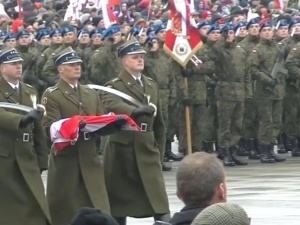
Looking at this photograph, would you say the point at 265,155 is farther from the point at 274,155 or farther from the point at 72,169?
the point at 72,169

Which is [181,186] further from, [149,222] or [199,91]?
[199,91]

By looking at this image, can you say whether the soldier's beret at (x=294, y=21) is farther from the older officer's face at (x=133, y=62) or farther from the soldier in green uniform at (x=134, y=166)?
the soldier in green uniform at (x=134, y=166)

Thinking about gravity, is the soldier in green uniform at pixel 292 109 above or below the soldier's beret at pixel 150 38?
below

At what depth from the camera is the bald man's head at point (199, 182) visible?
598 centimetres

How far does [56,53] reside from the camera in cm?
2002

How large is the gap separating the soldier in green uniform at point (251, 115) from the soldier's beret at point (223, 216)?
14.1 metres

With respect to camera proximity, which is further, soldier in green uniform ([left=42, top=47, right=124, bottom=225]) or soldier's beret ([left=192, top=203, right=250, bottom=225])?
soldier in green uniform ([left=42, top=47, right=124, bottom=225])

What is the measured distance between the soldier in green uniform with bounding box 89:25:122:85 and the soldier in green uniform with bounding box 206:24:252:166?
1631 millimetres

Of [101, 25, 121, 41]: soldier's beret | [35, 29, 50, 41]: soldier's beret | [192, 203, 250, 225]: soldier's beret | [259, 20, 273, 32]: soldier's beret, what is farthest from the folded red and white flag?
[35, 29, 50, 41]: soldier's beret

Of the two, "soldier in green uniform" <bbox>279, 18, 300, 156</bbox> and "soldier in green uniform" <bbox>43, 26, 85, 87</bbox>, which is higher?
"soldier in green uniform" <bbox>43, 26, 85, 87</bbox>

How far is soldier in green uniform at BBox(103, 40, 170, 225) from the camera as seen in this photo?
11047mm

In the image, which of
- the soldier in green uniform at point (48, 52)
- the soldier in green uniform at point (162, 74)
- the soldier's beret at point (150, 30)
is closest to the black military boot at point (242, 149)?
the soldier in green uniform at point (162, 74)

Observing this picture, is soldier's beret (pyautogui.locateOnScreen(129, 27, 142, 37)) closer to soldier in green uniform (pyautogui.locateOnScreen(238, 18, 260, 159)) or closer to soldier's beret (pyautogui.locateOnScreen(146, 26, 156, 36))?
soldier's beret (pyautogui.locateOnScreen(146, 26, 156, 36))

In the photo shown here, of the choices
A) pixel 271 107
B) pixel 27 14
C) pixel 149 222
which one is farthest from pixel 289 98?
pixel 27 14
